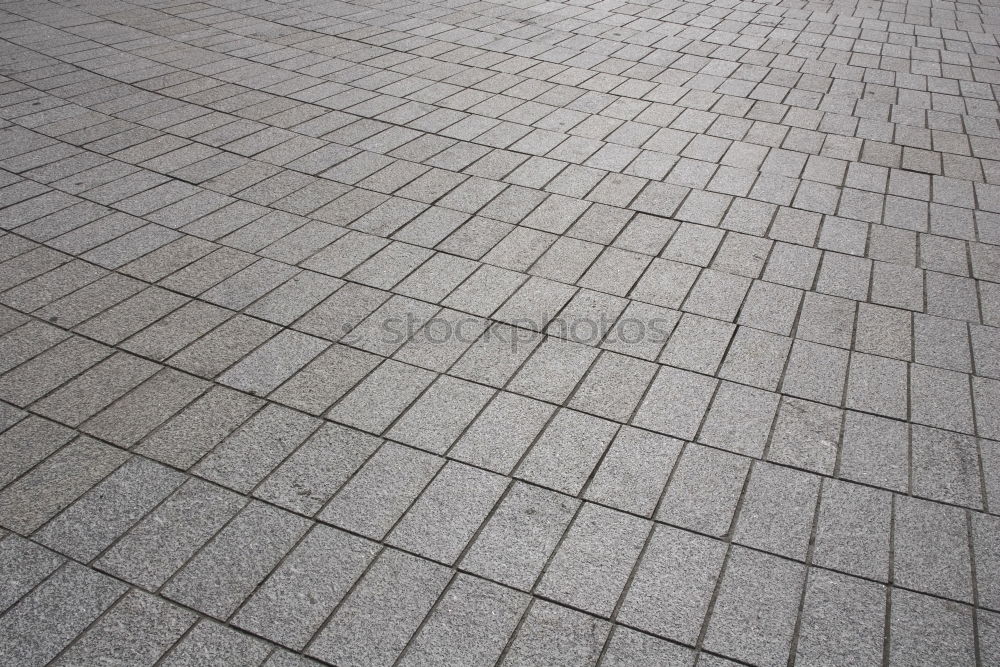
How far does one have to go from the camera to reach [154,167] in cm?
520

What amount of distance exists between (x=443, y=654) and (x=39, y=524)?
1514 millimetres

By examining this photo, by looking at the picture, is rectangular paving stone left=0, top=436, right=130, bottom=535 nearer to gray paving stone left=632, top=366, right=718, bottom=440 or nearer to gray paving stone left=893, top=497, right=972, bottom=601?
gray paving stone left=632, top=366, right=718, bottom=440

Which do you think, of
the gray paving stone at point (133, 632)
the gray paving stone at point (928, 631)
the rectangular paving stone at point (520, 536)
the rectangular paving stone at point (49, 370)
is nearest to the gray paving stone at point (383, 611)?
the rectangular paving stone at point (520, 536)

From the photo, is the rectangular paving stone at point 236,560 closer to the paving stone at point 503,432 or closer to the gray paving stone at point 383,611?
the gray paving stone at point 383,611

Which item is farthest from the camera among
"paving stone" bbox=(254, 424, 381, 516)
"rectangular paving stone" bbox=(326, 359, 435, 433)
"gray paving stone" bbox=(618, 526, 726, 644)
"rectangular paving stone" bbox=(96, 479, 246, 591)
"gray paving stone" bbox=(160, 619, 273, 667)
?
"rectangular paving stone" bbox=(326, 359, 435, 433)

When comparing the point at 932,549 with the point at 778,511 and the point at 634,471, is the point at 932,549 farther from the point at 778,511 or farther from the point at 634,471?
the point at 634,471

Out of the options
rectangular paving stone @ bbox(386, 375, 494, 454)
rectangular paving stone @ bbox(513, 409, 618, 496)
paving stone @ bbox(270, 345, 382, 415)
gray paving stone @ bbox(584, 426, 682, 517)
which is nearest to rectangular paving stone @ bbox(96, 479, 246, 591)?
paving stone @ bbox(270, 345, 382, 415)

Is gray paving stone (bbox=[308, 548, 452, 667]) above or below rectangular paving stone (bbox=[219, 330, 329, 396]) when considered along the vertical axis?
below

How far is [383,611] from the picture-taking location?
2527 millimetres

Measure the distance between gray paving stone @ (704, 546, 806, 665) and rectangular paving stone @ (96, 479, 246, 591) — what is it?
1.70 m

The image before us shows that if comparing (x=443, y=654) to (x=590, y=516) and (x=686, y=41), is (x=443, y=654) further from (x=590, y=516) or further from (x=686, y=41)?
(x=686, y=41)

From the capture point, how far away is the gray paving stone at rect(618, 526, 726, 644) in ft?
8.25

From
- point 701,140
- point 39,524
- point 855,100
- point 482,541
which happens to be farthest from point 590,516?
point 855,100

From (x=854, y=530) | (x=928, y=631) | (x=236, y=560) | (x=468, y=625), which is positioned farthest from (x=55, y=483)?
(x=928, y=631)
